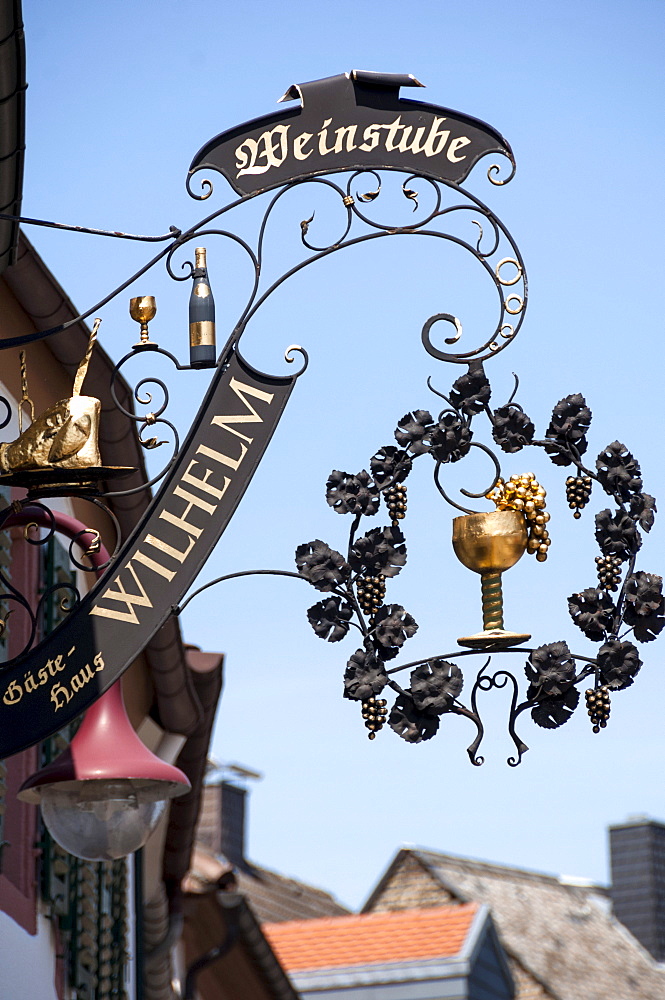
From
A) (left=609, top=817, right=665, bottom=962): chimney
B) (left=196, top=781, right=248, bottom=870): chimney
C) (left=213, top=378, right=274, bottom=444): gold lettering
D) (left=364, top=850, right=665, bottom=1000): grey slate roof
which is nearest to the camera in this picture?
(left=213, top=378, right=274, bottom=444): gold lettering

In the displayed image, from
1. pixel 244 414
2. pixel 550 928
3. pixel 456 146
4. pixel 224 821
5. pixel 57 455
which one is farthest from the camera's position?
pixel 224 821

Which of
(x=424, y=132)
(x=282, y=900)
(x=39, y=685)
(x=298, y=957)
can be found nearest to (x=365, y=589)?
(x=39, y=685)

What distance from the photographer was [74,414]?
4145mm

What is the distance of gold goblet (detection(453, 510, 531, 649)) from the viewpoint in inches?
159

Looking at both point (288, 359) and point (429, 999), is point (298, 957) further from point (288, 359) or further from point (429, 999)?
point (288, 359)

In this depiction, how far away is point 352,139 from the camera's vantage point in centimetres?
418

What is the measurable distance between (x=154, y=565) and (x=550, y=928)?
2049 centimetres

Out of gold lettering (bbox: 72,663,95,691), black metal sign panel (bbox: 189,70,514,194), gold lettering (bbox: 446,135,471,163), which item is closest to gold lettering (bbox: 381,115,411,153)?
black metal sign panel (bbox: 189,70,514,194)

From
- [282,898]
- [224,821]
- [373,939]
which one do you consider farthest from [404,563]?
[224,821]

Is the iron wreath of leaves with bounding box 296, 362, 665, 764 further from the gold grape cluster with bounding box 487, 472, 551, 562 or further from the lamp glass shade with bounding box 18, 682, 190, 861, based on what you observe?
the lamp glass shade with bounding box 18, 682, 190, 861

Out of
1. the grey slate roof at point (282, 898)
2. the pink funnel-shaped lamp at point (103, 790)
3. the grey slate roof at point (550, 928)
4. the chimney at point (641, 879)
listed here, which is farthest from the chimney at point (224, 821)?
the pink funnel-shaped lamp at point (103, 790)

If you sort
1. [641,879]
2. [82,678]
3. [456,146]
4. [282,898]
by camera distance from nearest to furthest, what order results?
[82,678]
[456,146]
[282,898]
[641,879]

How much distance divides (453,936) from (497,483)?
458 inches

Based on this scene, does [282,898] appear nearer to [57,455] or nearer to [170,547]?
[57,455]
